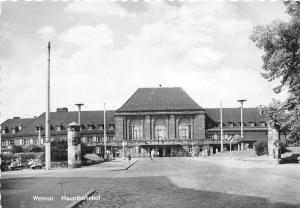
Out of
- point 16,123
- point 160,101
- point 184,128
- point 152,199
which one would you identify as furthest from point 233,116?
point 152,199

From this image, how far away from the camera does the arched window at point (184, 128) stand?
98688 millimetres

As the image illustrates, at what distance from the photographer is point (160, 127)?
99250mm

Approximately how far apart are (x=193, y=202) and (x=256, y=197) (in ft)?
7.48

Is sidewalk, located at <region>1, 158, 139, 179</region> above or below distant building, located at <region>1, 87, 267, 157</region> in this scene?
below

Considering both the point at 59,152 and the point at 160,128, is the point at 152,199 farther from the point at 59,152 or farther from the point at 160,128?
the point at 160,128

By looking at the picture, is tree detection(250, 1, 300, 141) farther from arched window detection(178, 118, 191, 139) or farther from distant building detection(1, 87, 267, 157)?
arched window detection(178, 118, 191, 139)

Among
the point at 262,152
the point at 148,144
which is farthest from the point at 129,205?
the point at 148,144

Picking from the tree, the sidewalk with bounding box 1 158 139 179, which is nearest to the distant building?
the sidewalk with bounding box 1 158 139 179

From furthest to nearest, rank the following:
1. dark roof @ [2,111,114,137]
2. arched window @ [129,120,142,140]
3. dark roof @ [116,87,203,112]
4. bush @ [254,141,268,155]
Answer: dark roof @ [2,111,114,137] < arched window @ [129,120,142,140] < dark roof @ [116,87,203,112] < bush @ [254,141,268,155]

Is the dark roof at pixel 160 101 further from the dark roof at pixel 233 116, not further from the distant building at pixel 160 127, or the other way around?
the dark roof at pixel 233 116

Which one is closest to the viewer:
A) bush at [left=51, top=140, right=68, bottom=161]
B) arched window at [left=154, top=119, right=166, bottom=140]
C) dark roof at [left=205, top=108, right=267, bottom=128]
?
bush at [left=51, top=140, right=68, bottom=161]

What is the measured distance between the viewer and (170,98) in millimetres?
101500

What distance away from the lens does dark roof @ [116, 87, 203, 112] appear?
323 ft

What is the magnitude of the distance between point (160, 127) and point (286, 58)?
3033 inches
